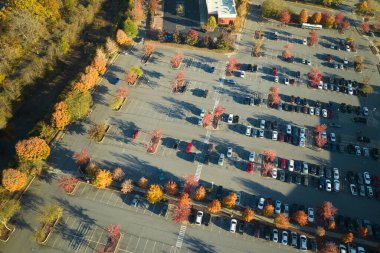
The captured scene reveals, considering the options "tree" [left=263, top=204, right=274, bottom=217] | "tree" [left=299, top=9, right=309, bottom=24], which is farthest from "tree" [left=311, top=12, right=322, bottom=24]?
"tree" [left=263, top=204, right=274, bottom=217]

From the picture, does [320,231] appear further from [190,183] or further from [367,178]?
[190,183]

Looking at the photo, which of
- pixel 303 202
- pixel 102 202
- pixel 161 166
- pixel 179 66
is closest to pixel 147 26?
pixel 179 66

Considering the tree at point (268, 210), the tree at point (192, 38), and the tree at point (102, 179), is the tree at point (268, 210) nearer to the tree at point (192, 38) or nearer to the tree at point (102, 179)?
the tree at point (102, 179)

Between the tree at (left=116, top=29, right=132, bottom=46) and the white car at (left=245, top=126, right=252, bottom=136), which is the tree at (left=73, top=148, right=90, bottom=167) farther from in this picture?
the tree at (left=116, top=29, right=132, bottom=46)

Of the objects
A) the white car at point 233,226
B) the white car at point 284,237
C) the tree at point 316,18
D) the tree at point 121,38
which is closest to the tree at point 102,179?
the white car at point 233,226

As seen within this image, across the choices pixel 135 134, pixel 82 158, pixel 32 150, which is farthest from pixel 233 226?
pixel 32 150
